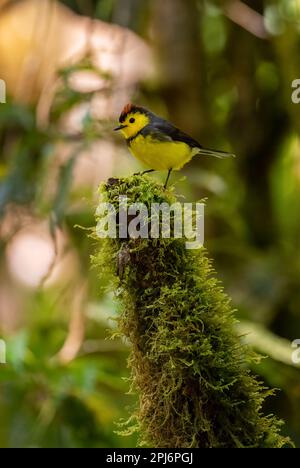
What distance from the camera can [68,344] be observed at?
338 cm

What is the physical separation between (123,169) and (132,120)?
6.64ft

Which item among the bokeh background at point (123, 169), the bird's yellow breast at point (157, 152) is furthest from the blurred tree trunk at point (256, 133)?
the bird's yellow breast at point (157, 152)

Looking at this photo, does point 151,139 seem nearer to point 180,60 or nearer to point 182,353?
point 182,353

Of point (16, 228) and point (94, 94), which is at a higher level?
point (94, 94)

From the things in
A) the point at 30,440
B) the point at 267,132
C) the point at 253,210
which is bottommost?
the point at 30,440

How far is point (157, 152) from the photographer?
2363mm

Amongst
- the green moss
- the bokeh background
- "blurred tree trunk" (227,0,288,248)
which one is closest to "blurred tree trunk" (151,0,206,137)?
the bokeh background

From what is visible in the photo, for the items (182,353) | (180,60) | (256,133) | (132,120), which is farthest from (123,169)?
(182,353)

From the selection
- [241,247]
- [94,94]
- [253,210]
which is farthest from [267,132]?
[94,94]

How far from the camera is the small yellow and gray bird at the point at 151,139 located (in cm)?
236

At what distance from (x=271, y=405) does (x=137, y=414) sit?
2274mm

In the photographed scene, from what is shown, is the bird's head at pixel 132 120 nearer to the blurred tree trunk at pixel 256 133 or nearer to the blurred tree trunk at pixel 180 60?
the blurred tree trunk at pixel 180 60

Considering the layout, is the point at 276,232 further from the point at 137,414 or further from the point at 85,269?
the point at 137,414
